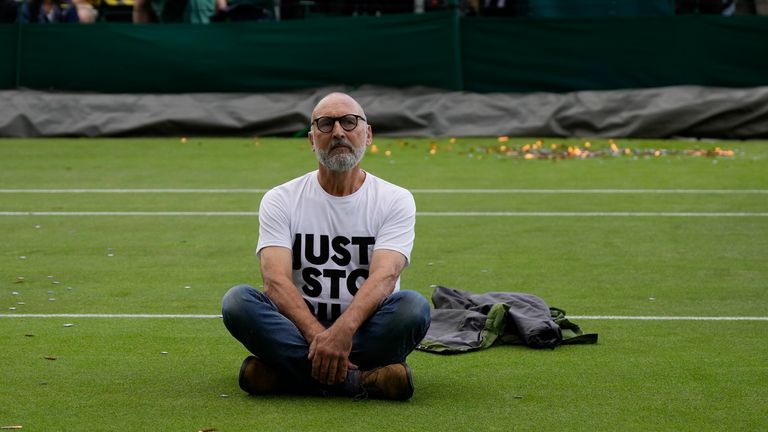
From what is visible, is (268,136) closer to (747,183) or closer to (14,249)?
(747,183)

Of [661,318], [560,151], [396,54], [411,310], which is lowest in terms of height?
[560,151]

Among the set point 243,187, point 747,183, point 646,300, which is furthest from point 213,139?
point 646,300

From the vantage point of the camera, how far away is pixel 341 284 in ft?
20.5

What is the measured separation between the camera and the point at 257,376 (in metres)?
6.15

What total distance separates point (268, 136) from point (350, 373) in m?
13.9

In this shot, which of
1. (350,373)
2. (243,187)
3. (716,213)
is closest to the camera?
(350,373)

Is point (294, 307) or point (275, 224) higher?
point (275, 224)

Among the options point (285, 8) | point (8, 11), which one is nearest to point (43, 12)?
point (8, 11)

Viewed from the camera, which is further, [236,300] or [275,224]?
[275,224]

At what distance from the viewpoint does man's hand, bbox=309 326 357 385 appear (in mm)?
5895

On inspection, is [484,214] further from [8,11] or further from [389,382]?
[8,11]

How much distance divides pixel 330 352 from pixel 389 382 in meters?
0.34

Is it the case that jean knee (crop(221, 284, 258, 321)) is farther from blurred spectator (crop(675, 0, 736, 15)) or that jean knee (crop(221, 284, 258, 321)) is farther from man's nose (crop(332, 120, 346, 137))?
blurred spectator (crop(675, 0, 736, 15))

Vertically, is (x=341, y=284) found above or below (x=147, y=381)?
above
